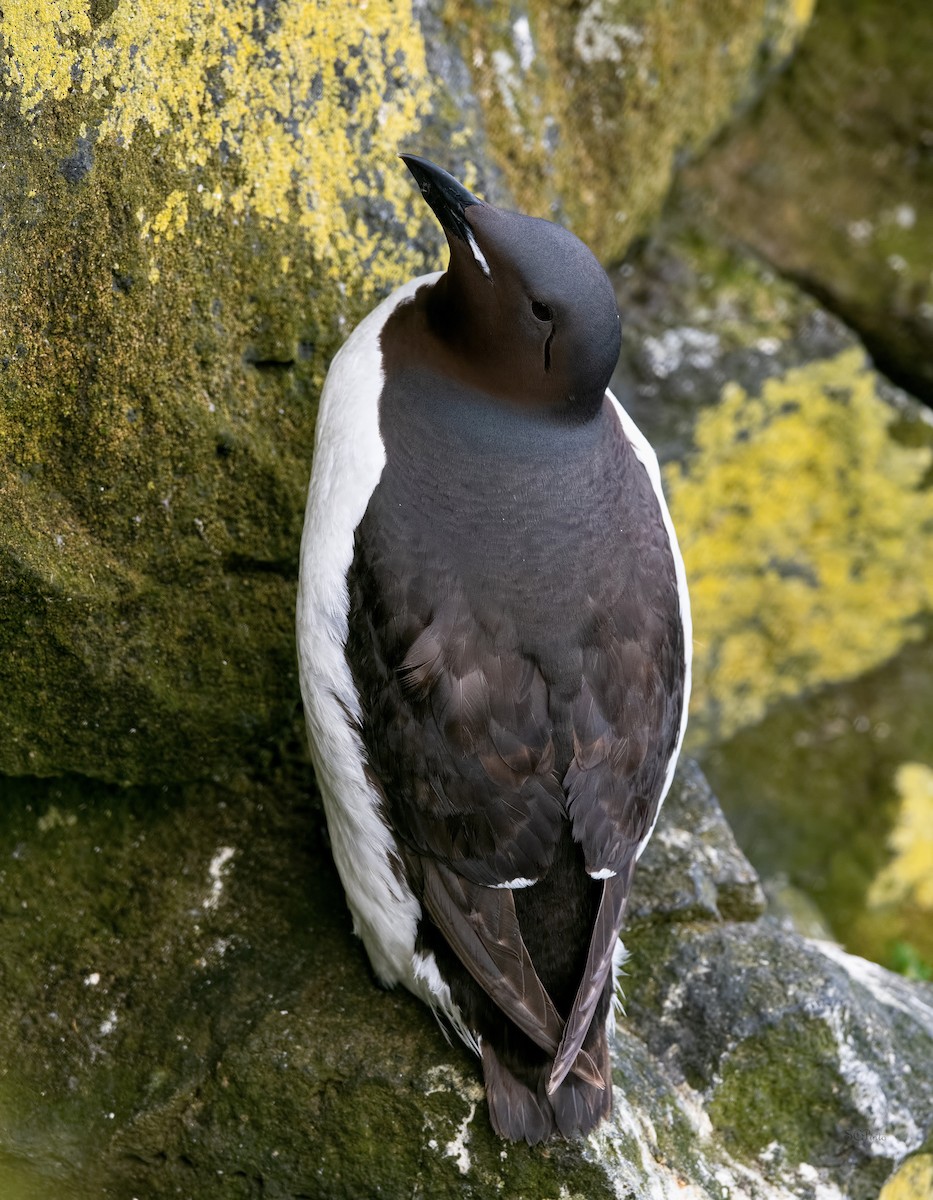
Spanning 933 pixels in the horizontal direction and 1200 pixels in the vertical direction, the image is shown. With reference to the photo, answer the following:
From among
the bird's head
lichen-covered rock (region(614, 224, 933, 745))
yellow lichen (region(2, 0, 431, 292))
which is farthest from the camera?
lichen-covered rock (region(614, 224, 933, 745))

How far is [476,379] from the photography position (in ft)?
9.78

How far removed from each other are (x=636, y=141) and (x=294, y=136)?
62.6 inches

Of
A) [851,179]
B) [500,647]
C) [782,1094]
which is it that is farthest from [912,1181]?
[851,179]

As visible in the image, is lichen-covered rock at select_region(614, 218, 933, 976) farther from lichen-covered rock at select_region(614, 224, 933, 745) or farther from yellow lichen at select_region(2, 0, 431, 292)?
yellow lichen at select_region(2, 0, 431, 292)

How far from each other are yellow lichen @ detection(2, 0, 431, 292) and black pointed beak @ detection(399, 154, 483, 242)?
0.49m

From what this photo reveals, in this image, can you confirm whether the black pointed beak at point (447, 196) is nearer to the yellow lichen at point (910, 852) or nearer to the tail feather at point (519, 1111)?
the tail feather at point (519, 1111)

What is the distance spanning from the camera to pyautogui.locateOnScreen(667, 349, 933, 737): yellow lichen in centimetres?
485

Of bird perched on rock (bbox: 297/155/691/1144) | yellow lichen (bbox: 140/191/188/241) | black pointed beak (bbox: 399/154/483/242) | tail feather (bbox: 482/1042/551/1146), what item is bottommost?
tail feather (bbox: 482/1042/551/1146)

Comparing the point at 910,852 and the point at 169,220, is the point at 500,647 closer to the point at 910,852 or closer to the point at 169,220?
the point at 169,220

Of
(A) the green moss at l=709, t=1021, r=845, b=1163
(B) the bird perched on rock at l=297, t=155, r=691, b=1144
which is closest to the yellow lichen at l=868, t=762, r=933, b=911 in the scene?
(A) the green moss at l=709, t=1021, r=845, b=1163

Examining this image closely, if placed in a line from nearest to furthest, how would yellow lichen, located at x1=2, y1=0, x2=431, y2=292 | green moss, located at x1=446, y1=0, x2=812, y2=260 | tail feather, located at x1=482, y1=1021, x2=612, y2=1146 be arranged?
tail feather, located at x1=482, y1=1021, x2=612, y2=1146 < yellow lichen, located at x1=2, y1=0, x2=431, y2=292 < green moss, located at x1=446, y1=0, x2=812, y2=260

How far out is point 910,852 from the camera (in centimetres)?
522

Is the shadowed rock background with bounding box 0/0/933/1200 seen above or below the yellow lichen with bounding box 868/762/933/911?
above

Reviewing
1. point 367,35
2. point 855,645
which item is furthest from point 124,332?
point 855,645
